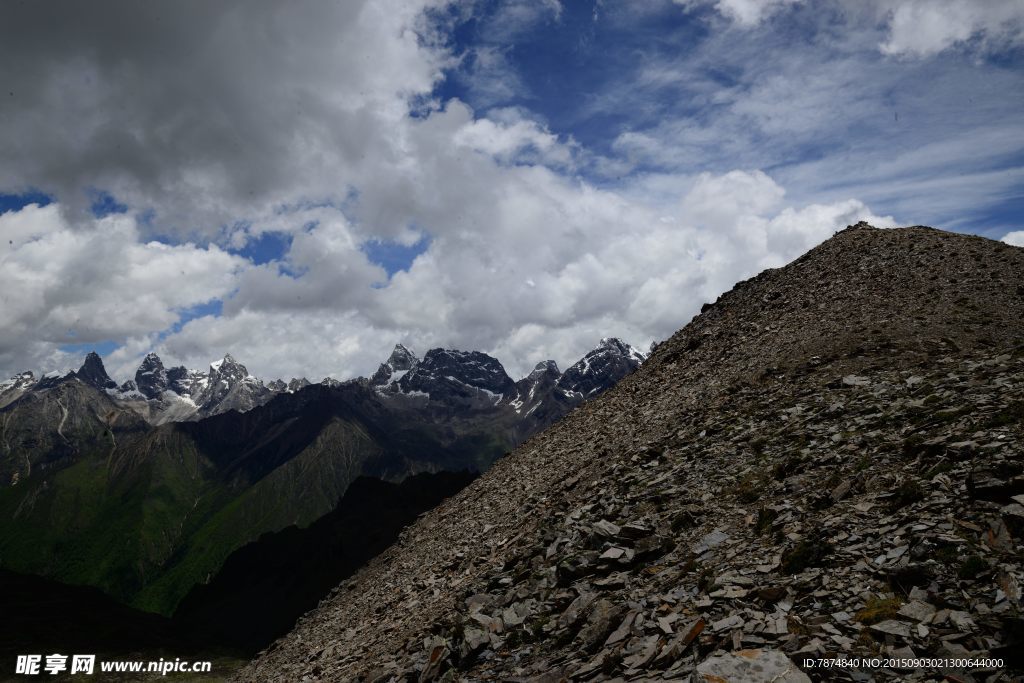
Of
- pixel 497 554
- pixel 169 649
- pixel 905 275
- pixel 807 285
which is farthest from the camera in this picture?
pixel 169 649

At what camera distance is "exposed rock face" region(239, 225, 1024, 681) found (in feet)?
40.7

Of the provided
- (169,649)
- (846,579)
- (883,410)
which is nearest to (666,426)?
(883,410)

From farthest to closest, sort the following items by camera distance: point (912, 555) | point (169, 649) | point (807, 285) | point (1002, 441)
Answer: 1. point (169, 649)
2. point (807, 285)
3. point (1002, 441)
4. point (912, 555)

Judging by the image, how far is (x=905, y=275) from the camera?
41.6 metres

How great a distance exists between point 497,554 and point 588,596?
1042 centimetres

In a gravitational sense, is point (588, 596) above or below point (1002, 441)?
below

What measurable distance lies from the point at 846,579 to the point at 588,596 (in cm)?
758

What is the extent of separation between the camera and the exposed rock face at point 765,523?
1239 cm

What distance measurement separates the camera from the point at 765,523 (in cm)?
1736

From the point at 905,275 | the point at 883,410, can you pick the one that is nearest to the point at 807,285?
the point at 905,275

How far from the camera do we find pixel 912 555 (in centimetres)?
1320

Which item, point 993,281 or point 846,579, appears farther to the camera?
point 993,281

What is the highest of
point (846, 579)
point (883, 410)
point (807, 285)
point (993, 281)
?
point (807, 285)

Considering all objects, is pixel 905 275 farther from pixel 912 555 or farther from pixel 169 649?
pixel 169 649
